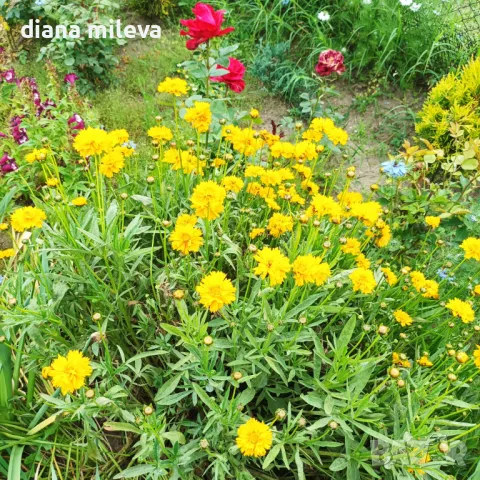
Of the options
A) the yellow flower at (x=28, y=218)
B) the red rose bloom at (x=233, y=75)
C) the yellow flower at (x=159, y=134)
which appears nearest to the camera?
the yellow flower at (x=28, y=218)

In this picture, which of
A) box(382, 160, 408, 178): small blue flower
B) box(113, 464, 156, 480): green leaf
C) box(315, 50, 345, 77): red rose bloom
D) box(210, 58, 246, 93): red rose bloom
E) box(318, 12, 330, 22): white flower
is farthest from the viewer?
box(318, 12, 330, 22): white flower

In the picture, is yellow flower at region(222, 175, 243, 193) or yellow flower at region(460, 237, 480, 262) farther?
yellow flower at region(222, 175, 243, 193)

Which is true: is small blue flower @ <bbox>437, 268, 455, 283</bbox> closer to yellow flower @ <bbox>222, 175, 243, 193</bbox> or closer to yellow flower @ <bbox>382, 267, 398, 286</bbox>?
yellow flower @ <bbox>382, 267, 398, 286</bbox>

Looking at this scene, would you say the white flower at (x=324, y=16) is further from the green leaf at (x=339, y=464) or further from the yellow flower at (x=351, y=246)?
the green leaf at (x=339, y=464)

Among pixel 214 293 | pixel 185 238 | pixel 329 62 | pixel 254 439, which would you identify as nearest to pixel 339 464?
pixel 254 439

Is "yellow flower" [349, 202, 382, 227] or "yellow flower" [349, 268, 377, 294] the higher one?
"yellow flower" [349, 202, 382, 227]

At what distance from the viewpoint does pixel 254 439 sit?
3.91 feet

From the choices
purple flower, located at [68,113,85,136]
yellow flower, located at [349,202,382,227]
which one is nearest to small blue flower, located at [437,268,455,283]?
yellow flower, located at [349,202,382,227]

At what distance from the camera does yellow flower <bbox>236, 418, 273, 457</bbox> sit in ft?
3.89

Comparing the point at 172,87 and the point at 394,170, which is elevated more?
the point at 172,87

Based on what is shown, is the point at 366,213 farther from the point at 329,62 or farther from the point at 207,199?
the point at 329,62

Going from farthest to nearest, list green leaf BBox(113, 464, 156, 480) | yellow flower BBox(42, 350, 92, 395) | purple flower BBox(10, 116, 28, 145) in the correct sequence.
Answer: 1. purple flower BBox(10, 116, 28, 145)
2. green leaf BBox(113, 464, 156, 480)
3. yellow flower BBox(42, 350, 92, 395)

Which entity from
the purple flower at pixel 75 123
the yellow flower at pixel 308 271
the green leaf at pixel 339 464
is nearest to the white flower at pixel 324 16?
the purple flower at pixel 75 123

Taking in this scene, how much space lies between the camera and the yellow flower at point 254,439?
1185 mm
